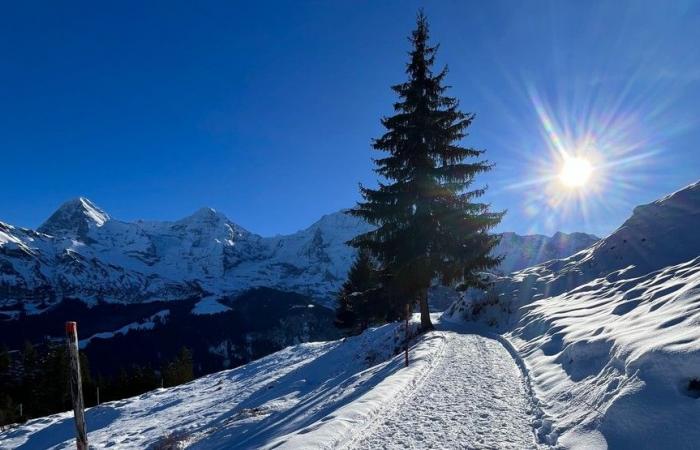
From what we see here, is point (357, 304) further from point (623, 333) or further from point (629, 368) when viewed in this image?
point (629, 368)

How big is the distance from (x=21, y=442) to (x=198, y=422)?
1318 centimetres

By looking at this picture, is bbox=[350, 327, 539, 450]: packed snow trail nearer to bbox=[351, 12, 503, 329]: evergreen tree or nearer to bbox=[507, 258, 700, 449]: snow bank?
bbox=[507, 258, 700, 449]: snow bank

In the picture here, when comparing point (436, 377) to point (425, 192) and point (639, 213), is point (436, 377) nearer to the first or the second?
point (425, 192)

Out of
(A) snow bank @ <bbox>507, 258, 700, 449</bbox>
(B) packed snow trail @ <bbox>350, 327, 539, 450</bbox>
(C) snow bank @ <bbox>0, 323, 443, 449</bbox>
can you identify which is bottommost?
(C) snow bank @ <bbox>0, 323, 443, 449</bbox>

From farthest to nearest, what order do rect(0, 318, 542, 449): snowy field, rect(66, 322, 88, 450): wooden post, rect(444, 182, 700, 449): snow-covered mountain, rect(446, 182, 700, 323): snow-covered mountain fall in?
rect(446, 182, 700, 323): snow-covered mountain
rect(0, 318, 542, 449): snowy field
rect(444, 182, 700, 449): snow-covered mountain
rect(66, 322, 88, 450): wooden post

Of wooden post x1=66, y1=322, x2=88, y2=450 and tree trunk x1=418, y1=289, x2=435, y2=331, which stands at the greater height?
wooden post x1=66, y1=322, x2=88, y2=450

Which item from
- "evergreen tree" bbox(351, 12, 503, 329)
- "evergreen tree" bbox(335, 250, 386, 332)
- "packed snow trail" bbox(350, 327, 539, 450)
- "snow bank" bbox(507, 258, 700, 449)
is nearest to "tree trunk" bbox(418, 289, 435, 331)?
"evergreen tree" bbox(351, 12, 503, 329)

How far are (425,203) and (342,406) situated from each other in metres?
15.2

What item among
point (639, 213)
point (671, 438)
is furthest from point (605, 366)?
point (639, 213)

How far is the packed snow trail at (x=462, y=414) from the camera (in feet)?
25.0

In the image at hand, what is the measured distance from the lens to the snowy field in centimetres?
812

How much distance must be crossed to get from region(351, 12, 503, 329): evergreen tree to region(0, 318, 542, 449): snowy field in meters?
3.77

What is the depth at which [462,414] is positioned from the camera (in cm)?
897

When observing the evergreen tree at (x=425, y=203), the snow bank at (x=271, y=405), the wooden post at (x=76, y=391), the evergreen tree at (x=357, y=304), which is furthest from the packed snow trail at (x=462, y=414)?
the evergreen tree at (x=357, y=304)
